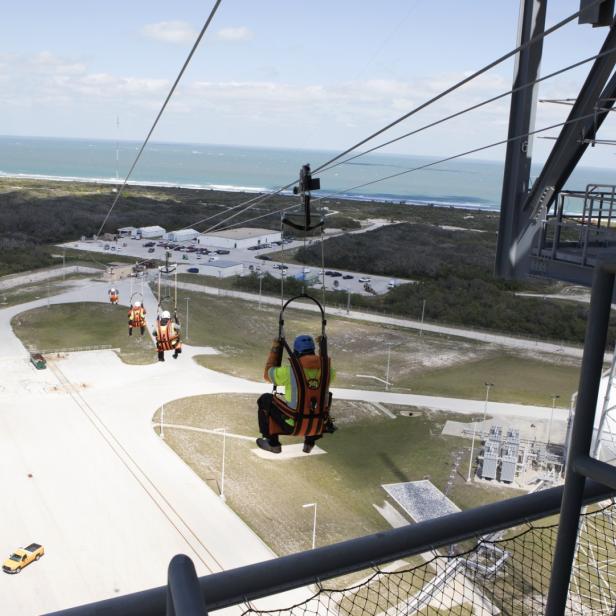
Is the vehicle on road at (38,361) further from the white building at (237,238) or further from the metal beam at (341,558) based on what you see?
the white building at (237,238)

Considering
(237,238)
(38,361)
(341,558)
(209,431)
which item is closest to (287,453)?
(209,431)

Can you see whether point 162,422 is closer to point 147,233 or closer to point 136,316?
point 136,316

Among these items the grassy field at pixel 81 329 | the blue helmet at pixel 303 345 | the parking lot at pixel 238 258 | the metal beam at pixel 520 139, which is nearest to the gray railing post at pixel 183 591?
the blue helmet at pixel 303 345

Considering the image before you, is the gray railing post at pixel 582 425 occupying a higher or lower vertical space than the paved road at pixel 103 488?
higher

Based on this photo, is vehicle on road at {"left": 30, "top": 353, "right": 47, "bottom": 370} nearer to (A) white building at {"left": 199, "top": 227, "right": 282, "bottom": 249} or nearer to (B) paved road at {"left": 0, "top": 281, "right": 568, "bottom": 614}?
(B) paved road at {"left": 0, "top": 281, "right": 568, "bottom": 614}

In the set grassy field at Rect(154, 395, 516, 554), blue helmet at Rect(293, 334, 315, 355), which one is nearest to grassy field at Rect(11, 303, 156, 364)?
grassy field at Rect(154, 395, 516, 554)

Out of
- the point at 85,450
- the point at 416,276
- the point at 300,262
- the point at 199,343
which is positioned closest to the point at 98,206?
the point at 300,262

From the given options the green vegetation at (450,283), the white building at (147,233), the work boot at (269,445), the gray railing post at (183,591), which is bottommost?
the green vegetation at (450,283)
